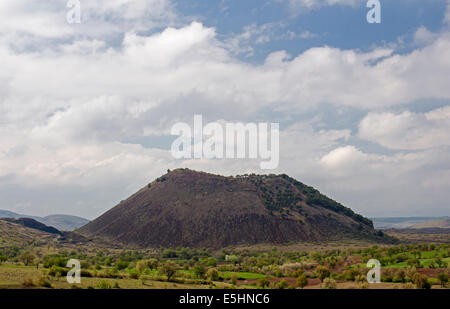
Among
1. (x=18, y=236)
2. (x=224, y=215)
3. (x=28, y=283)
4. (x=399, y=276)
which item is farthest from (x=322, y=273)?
(x=18, y=236)

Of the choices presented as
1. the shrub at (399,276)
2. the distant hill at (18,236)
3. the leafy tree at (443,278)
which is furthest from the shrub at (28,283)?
the distant hill at (18,236)

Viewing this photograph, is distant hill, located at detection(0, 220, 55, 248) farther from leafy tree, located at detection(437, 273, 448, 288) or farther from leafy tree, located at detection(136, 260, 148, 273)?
leafy tree, located at detection(437, 273, 448, 288)

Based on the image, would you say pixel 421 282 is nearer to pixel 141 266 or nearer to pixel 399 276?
pixel 399 276

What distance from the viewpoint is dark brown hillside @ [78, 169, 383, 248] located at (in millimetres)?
121438

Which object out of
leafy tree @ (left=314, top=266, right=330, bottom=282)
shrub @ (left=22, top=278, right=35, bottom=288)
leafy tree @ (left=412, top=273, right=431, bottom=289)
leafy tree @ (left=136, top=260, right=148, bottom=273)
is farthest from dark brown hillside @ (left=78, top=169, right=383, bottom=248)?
shrub @ (left=22, top=278, right=35, bottom=288)

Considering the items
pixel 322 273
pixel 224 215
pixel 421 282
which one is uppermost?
pixel 224 215

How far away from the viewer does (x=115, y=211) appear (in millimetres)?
150125

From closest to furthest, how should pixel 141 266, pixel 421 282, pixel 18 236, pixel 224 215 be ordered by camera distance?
pixel 421 282 < pixel 141 266 < pixel 18 236 < pixel 224 215

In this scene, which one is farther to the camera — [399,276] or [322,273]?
[322,273]

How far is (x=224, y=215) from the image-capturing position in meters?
131

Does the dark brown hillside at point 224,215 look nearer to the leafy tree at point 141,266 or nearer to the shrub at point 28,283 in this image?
the leafy tree at point 141,266

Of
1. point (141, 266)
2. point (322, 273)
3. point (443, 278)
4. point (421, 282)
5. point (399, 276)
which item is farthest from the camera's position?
point (322, 273)
